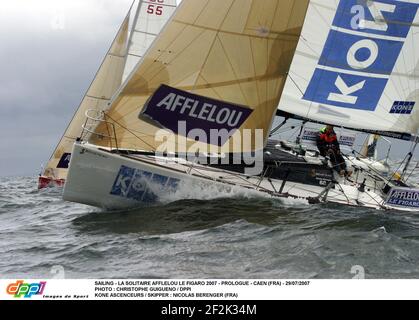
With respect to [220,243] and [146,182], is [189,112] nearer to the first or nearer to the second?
[146,182]

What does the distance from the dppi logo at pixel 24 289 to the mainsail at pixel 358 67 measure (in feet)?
28.1

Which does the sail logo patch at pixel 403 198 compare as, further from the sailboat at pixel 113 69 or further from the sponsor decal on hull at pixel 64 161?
the sponsor decal on hull at pixel 64 161

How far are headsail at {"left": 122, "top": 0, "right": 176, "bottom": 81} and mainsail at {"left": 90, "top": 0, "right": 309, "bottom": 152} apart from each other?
25.7 ft

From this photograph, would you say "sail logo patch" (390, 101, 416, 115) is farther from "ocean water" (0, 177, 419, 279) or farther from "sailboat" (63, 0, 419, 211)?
"ocean water" (0, 177, 419, 279)

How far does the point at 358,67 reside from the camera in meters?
12.0

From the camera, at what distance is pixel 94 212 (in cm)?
1022

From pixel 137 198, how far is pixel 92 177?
2.88 ft

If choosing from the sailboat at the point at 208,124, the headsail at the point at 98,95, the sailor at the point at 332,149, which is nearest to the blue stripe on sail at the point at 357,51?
the sailboat at the point at 208,124

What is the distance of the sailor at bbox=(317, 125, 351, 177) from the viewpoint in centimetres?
1143

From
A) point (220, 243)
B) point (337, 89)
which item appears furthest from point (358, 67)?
point (220, 243)

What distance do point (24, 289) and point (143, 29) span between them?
14.2 m

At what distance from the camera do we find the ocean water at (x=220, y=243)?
621 cm
